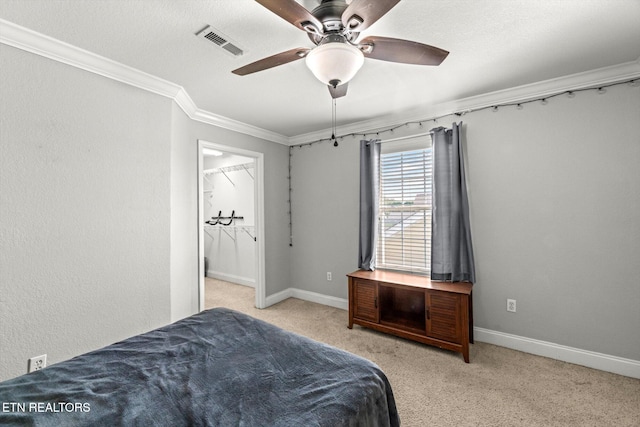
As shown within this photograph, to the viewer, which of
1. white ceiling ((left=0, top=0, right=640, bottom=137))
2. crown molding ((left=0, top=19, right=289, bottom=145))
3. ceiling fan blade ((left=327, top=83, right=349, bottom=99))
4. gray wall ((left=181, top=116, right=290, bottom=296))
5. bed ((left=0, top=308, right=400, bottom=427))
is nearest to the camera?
bed ((left=0, top=308, right=400, bottom=427))

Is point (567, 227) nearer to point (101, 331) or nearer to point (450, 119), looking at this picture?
point (450, 119)

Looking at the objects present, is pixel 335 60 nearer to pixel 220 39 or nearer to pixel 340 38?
pixel 340 38

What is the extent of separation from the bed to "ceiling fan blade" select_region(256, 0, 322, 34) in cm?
159

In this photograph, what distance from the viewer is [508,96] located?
2688 mm

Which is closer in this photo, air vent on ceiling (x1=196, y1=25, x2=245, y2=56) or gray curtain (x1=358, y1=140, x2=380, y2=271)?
air vent on ceiling (x1=196, y1=25, x2=245, y2=56)

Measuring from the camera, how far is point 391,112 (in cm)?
329

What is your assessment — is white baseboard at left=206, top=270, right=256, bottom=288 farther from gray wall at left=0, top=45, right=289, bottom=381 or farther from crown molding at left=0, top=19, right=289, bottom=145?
crown molding at left=0, top=19, right=289, bottom=145

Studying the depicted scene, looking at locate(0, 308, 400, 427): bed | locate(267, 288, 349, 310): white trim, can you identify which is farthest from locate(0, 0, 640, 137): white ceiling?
locate(267, 288, 349, 310): white trim

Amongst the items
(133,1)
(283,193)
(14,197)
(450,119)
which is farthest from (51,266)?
(450,119)

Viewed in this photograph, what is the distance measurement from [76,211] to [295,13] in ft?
6.59

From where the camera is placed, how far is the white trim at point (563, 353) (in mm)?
2250

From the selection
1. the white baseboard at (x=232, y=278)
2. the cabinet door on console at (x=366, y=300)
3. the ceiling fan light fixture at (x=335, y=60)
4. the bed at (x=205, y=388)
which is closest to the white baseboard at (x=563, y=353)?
the cabinet door on console at (x=366, y=300)

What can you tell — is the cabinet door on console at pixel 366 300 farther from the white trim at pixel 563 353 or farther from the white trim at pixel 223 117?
the white trim at pixel 223 117

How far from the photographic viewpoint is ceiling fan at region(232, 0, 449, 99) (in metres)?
1.19
